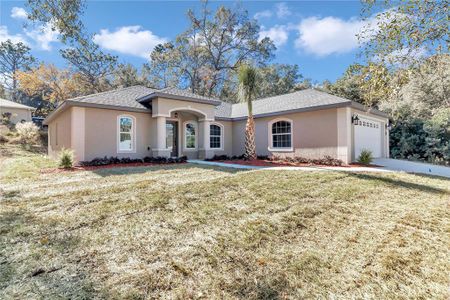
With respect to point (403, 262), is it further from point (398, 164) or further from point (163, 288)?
point (398, 164)

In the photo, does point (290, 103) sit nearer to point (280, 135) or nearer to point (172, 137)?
point (280, 135)

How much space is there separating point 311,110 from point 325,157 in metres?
2.63

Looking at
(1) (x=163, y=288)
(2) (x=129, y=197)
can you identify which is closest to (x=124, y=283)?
(1) (x=163, y=288)

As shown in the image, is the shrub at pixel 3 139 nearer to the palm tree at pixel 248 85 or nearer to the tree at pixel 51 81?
the tree at pixel 51 81

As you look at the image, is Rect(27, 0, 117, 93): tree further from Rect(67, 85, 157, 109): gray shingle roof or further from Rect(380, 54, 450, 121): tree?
Rect(380, 54, 450, 121): tree

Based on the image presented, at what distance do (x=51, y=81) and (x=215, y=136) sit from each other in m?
24.8

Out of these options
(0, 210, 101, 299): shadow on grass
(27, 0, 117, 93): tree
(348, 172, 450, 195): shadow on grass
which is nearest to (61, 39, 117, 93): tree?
(27, 0, 117, 93): tree

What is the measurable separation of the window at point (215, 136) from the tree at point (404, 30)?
36.3ft

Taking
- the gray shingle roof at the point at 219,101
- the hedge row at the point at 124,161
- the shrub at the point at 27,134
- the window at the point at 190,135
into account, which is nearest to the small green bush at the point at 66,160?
the hedge row at the point at 124,161

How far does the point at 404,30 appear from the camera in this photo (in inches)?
218

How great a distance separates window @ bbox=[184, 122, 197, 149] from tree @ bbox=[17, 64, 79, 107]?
70.1 ft

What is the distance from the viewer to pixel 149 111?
13.7m

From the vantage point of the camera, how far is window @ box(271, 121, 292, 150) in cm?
1462

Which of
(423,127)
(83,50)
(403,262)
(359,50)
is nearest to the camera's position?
(403,262)
